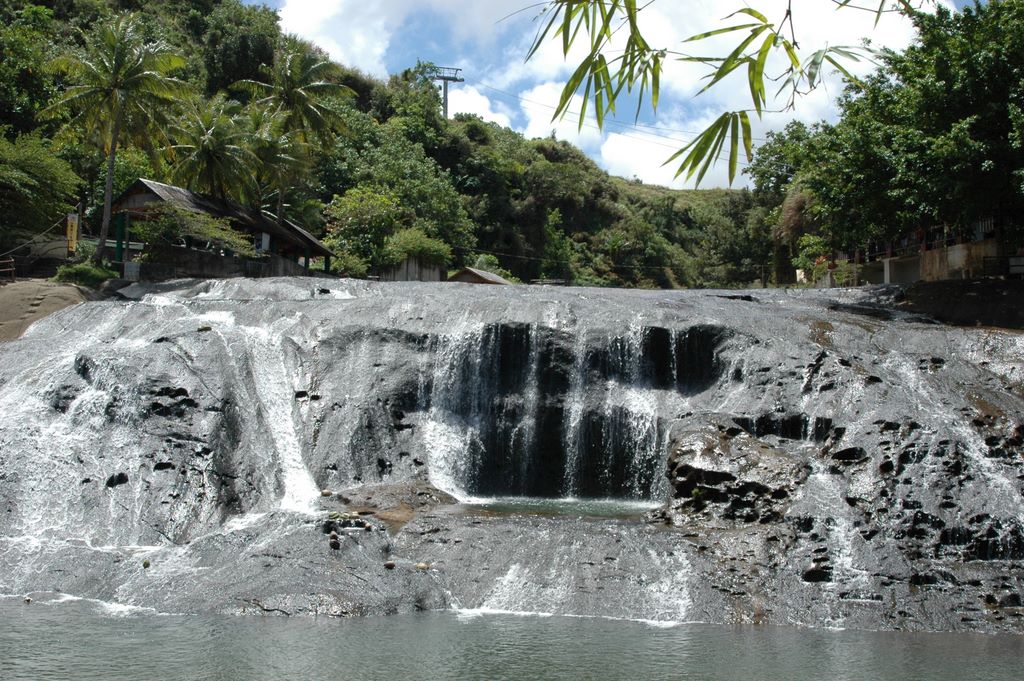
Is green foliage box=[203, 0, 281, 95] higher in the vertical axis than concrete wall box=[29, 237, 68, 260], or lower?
higher

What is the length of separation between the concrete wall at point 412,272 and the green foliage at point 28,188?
15.1 m

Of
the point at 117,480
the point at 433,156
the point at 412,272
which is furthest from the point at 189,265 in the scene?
the point at 433,156

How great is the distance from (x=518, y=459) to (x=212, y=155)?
85.3ft

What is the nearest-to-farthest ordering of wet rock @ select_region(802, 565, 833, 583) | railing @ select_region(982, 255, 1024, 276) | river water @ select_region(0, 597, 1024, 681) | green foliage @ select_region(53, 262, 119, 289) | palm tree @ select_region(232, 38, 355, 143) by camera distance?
river water @ select_region(0, 597, 1024, 681) → wet rock @ select_region(802, 565, 833, 583) → railing @ select_region(982, 255, 1024, 276) → green foliage @ select_region(53, 262, 119, 289) → palm tree @ select_region(232, 38, 355, 143)

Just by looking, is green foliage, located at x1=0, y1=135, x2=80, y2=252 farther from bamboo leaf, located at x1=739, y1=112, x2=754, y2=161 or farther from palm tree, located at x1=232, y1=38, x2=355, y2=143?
bamboo leaf, located at x1=739, y1=112, x2=754, y2=161

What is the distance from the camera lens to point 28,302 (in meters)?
24.6

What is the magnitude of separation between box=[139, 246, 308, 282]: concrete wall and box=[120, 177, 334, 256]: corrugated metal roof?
2000mm

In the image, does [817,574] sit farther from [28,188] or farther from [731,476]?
[28,188]

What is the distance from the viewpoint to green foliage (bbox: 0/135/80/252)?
32.7 meters

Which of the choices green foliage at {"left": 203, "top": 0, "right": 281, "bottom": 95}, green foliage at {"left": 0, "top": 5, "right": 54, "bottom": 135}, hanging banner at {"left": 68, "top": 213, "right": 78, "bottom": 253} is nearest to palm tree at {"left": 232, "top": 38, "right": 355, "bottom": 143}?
green foliage at {"left": 0, "top": 5, "right": 54, "bottom": 135}

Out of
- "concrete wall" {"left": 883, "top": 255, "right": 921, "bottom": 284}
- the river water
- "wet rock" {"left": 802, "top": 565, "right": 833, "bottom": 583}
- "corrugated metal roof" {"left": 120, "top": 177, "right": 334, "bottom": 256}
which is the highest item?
A: "corrugated metal roof" {"left": 120, "top": 177, "right": 334, "bottom": 256}

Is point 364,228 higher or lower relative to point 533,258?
A: higher

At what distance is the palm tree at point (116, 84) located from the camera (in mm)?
32344

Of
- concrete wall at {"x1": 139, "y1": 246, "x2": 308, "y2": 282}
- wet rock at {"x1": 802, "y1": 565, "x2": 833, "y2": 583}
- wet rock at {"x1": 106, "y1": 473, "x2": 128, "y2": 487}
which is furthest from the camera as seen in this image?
concrete wall at {"x1": 139, "y1": 246, "x2": 308, "y2": 282}
